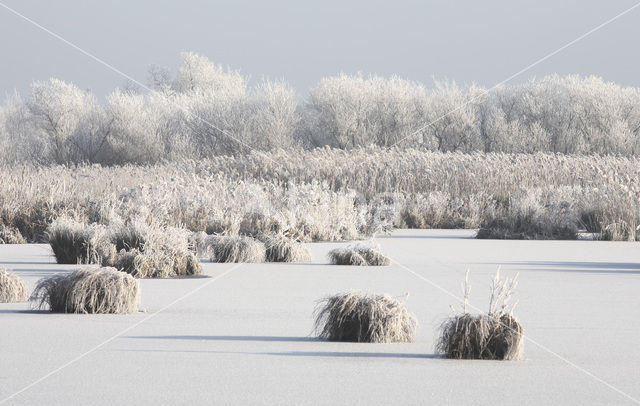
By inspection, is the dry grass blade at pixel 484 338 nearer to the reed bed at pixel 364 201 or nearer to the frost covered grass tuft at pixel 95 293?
the frost covered grass tuft at pixel 95 293

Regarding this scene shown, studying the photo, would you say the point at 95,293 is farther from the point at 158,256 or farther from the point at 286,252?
the point at 286,252

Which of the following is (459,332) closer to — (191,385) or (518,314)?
(191,385)

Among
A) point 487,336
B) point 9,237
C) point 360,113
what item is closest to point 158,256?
point 487,336

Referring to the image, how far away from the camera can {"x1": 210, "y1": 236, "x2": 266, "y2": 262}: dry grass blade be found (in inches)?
525

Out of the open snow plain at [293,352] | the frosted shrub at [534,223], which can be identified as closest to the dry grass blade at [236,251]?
the open snow plain at [293,352]

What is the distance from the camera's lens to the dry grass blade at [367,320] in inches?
256

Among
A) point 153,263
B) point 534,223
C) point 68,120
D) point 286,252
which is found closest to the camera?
point 153,263

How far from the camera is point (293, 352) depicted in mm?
6145

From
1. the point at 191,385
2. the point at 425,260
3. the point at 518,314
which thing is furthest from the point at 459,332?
the point at 425,260

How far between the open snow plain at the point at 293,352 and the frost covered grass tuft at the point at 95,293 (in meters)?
0.16

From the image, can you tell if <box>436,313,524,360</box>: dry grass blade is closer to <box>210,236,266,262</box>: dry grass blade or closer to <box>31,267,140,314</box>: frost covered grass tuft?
<box>31,267,140,314</box>: frost covered grass tuft

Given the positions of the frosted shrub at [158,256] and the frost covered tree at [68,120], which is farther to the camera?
the frost covered tree at [68,120]

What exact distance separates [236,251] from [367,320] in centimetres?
686

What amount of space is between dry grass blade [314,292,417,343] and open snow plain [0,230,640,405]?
0.41 ft
